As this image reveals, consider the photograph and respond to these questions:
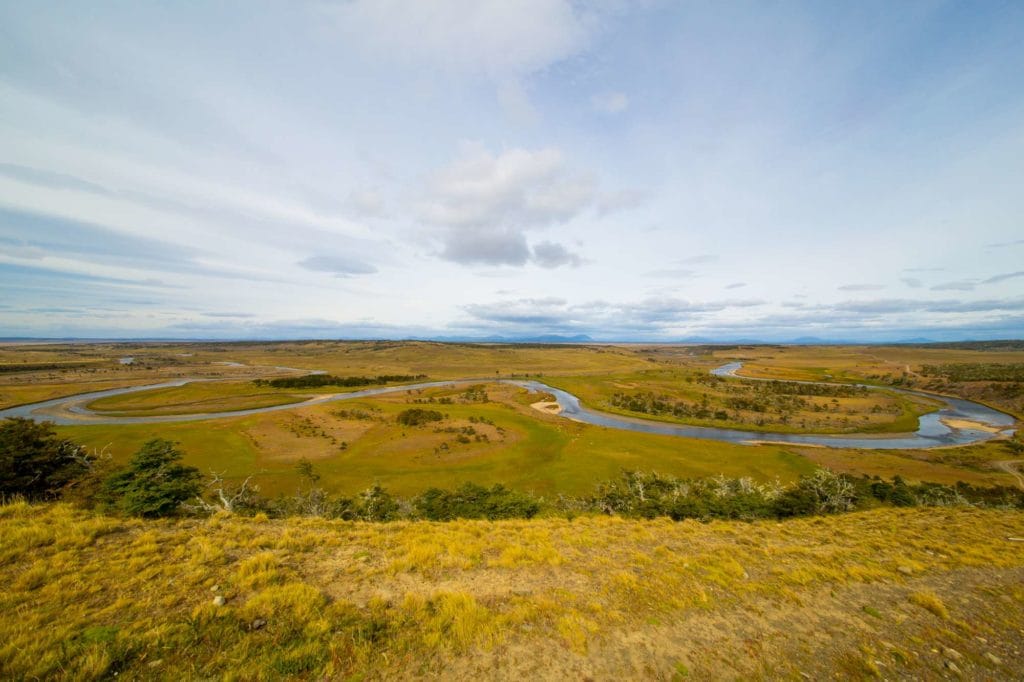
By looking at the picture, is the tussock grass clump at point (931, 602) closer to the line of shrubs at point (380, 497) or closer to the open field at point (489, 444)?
the line of shrubs at point (380, 497)

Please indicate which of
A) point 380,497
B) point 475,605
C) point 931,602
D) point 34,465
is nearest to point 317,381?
point 34,465

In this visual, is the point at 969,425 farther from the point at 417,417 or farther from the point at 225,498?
the point at 225,498

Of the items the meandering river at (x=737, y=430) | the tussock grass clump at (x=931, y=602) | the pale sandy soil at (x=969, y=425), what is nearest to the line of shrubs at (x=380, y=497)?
the tussock grass clump at (x=931, y=602)

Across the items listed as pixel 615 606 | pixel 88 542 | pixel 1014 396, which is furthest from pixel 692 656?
pixel 1014 396

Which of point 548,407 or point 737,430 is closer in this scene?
point 737,430

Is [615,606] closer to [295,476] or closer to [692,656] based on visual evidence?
[692,656]

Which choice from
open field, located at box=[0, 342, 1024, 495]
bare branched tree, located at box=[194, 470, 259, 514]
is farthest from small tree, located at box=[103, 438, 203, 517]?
open field, located at box=[0, 342, 1024, 495]

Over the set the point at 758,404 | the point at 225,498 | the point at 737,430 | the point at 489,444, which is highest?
the point at 225,498

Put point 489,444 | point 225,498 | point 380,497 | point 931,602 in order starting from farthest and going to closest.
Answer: point 489,444
point 380,497
point 225,498
point 931,602
